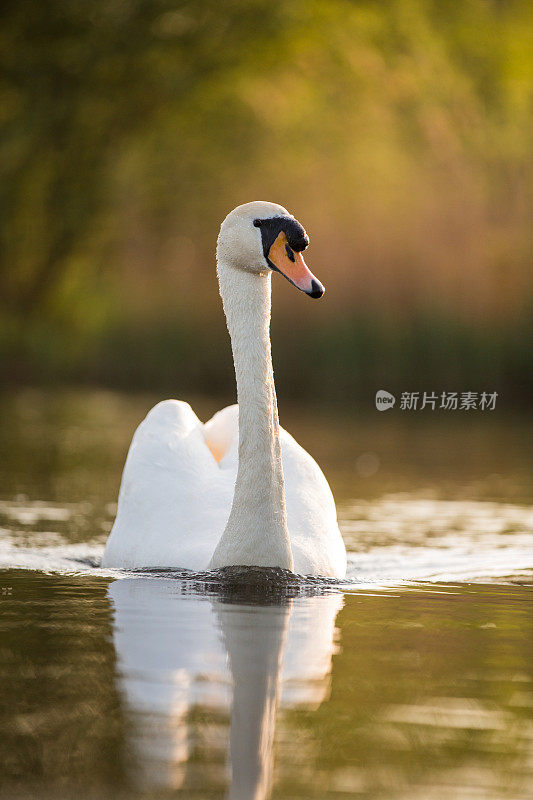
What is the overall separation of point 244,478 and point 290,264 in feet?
2.88

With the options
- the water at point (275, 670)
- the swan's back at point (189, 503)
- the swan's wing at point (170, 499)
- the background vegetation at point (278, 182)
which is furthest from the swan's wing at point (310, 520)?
the background vegetation at point (278, 182)

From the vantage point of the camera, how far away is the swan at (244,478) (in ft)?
19.0

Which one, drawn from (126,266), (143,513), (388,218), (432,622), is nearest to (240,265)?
(143,513)

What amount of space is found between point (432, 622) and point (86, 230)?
907 inches

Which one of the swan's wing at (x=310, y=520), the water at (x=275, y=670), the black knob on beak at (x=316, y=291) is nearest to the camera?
the water at (x=275, y=670)

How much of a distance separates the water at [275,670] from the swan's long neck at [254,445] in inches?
6.2

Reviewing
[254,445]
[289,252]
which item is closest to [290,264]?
[289,252]

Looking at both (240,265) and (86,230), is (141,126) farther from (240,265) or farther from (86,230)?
(240,265)

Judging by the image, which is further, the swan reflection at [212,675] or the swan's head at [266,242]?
the swan's head at [266,242]

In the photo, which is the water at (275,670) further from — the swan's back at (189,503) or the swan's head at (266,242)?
the swan's head at (266,242)

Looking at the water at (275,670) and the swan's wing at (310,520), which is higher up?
the swan's wing at (310,520)

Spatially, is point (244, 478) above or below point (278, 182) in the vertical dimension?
below

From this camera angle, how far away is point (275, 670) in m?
4.21

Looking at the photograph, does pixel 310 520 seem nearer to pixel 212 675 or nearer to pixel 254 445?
pixel 254 445
